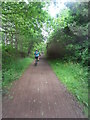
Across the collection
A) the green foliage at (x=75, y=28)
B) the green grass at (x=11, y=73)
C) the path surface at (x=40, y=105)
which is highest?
the green foliage at (x=75, y=28)

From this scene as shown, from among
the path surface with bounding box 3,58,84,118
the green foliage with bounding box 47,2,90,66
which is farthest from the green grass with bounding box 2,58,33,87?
the green foliage with bounding box 47,2,90,66

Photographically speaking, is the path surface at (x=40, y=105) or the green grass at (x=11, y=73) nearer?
the path surface at (x=40, y=105)

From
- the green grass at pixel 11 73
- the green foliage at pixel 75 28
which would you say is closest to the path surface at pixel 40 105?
the green grass at pixel 11 73

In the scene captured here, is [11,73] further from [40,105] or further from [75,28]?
[75,28]

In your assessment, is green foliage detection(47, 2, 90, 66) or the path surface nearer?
the path surface

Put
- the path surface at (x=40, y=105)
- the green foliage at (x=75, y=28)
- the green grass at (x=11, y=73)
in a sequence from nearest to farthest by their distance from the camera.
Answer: the path surface at (x=40, y=105) → the green grass at (x=11, y=73) → the green foliage at (x=75, y=28)

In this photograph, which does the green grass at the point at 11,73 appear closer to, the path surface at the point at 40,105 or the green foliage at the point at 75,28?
the path surface at the point at 40,105

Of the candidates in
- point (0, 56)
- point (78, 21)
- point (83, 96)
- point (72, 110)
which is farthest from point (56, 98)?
point (78, 21)

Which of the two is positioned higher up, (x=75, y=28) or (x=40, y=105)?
(x=75, y=28)

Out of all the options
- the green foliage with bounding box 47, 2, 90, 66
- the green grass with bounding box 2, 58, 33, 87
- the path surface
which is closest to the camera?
the path surface

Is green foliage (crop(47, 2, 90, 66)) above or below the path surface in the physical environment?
above

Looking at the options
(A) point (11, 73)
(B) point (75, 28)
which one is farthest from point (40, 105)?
(B) point (75, 28)

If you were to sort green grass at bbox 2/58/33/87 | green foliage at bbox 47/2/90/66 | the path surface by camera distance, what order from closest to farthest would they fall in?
the path surface, green grass at bbox 2/58/33/87, green foliage at bbox 47/2/90/66

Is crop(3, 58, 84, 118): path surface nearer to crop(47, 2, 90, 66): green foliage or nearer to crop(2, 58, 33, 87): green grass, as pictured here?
crop(2, 58, 33, 87): green grass
